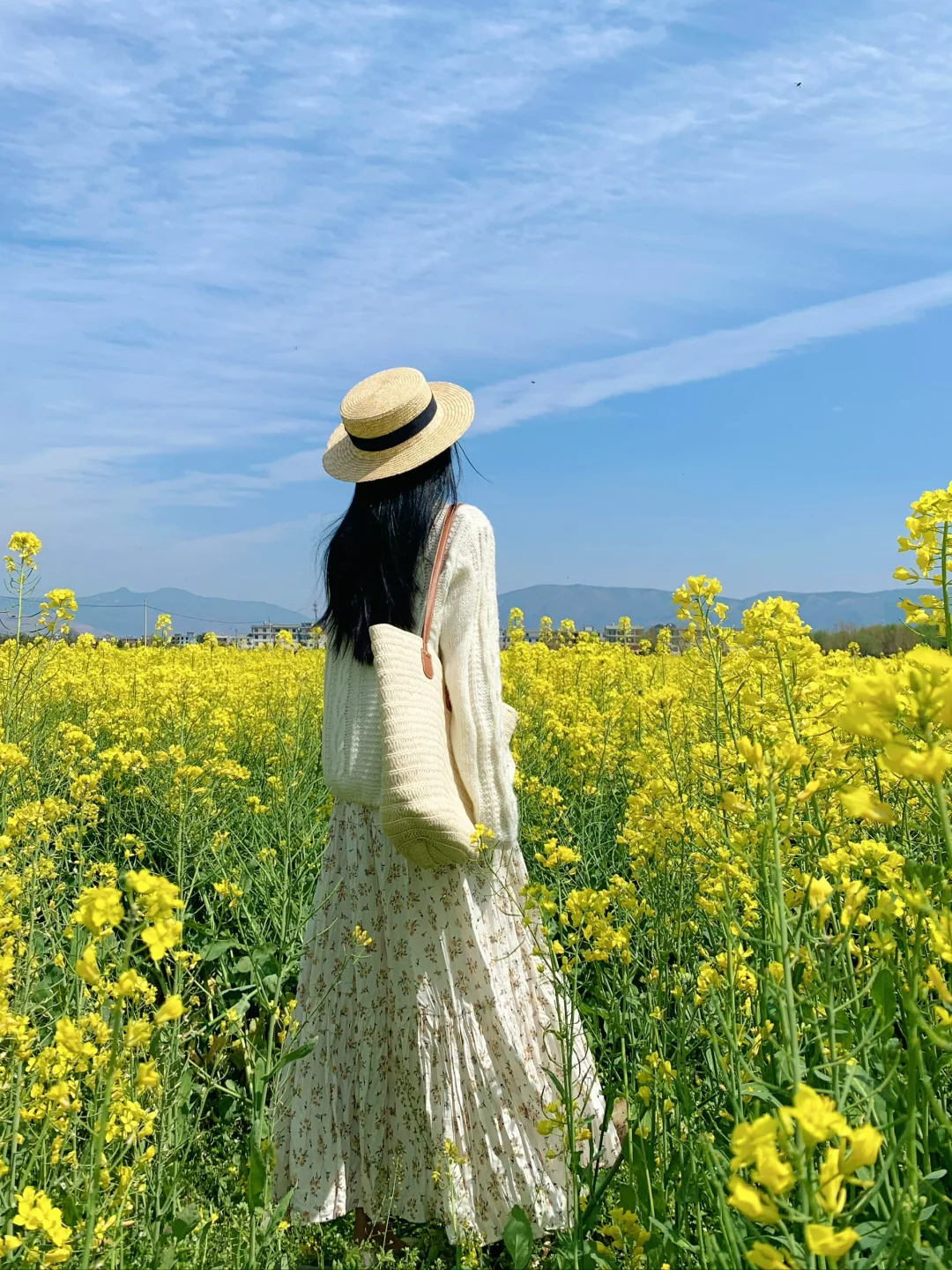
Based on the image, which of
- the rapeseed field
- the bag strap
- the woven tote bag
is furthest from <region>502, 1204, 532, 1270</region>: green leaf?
the bag strap

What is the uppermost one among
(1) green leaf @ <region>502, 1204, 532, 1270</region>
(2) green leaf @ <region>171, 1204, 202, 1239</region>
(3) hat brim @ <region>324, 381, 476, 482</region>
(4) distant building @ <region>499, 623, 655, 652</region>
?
(3) hat brim @ <region>324, 381, 476, 482</region>

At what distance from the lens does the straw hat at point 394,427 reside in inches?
90.9

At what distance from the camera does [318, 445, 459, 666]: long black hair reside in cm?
225

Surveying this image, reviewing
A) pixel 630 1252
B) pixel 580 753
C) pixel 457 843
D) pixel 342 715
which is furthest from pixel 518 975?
pixel 580 753

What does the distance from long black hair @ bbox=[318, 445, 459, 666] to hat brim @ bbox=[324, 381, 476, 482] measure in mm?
29

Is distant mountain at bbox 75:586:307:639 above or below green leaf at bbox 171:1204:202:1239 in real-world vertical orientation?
above

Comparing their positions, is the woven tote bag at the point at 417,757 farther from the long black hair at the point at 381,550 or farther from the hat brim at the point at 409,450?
the hat brim at the point at 409,450

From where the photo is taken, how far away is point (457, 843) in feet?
6.76

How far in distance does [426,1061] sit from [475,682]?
2.58ft

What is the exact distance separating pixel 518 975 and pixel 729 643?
0.86 meters

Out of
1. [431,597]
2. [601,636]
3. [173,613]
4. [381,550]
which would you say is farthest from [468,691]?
[173,613]

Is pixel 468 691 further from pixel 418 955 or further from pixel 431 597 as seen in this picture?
pixel 418 955

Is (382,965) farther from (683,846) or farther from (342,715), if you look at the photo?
(683,846)

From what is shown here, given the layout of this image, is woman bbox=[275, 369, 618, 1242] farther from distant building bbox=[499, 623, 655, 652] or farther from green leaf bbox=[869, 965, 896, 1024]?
distant building bbox=[499, 623, 655, 652]
